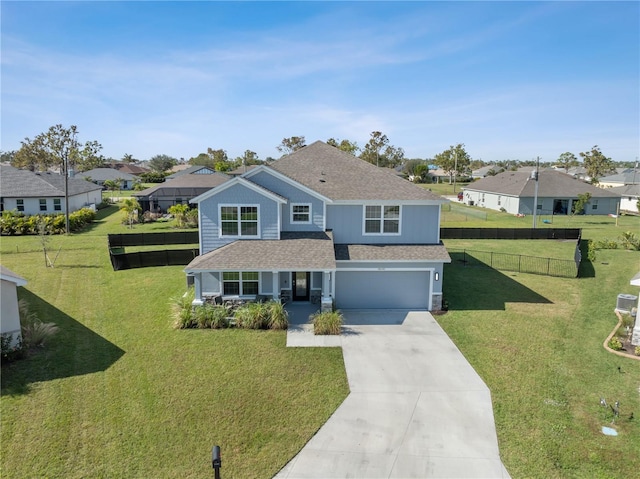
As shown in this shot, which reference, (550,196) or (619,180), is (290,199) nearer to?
(550,196)

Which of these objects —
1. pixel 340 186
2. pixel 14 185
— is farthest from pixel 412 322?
pixel 14 185

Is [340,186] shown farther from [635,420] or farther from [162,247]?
[162,247]

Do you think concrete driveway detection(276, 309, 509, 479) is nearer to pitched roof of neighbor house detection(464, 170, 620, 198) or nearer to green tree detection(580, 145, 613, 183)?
pitched roof of neighbor house detection(464, 170, 620, 198)

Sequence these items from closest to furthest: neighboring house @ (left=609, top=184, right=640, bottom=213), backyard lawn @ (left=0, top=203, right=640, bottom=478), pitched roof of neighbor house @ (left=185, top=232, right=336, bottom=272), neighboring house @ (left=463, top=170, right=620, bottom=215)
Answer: backyard lawn @ (left=0, top=203, right=640, bottom=478), pitched roof of neighbor house @ (left=185, top=232, right=336, bottom=272), neighboring house @ (left=463, top=170, right=620, bottom=215), neighboring house @ (left=609, top=184, right=640, bottom=213)

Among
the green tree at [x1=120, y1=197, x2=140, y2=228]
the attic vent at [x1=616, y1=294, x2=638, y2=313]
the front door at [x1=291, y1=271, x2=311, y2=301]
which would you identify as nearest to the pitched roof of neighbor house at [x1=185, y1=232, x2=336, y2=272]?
the front door at [x1=291, y1=271, x2=311, y2=301]

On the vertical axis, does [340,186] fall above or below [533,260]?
above

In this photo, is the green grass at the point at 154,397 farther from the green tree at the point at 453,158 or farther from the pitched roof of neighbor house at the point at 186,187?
the green tree at the point at 453,158

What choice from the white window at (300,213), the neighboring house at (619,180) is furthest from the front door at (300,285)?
the neighboring house at (619,180)
